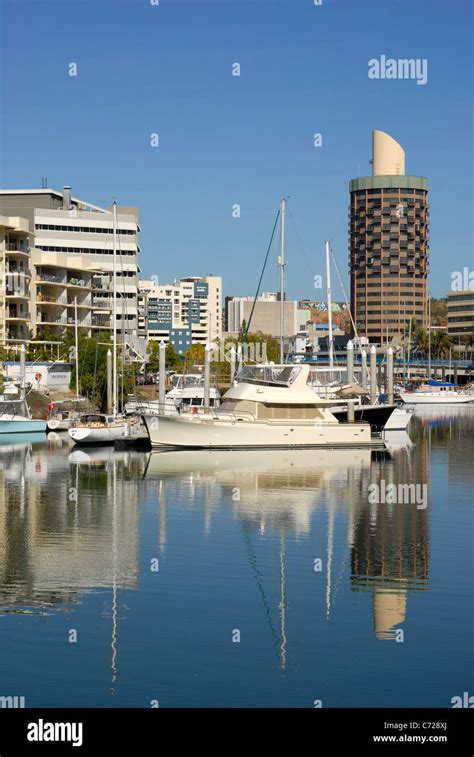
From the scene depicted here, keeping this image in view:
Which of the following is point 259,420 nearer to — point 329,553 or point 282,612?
point 329,553

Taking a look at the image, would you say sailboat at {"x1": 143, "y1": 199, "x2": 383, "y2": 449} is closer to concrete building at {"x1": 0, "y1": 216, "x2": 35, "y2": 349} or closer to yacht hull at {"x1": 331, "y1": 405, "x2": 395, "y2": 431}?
yacht hull at {"x1": 331, "y1": 405, "x2": 395, "y2": 431}

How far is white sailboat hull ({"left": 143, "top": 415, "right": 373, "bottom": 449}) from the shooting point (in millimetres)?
66875

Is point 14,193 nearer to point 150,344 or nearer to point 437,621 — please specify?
point 150,344

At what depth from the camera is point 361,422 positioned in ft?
233

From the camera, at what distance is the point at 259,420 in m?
67.3

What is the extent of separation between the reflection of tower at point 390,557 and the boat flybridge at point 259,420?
21.1m

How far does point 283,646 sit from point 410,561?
10.0 meters

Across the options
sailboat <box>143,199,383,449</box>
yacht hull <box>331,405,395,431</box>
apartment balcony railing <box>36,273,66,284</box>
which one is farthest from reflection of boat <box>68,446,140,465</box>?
apartment balcony railing <box>36,273,66,284</box>

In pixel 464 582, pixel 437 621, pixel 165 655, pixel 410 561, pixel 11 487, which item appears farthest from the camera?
pixel 11 487

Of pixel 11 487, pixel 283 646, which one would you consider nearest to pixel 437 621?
pixel 283 646

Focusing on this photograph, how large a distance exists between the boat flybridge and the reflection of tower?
2111 cm

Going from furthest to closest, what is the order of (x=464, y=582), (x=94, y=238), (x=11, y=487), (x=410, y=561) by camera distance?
(x=94, y=238), (x=11, y=487), (x=410, y=561), (x=464, y=582)

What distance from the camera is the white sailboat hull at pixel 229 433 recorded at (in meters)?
66.9
